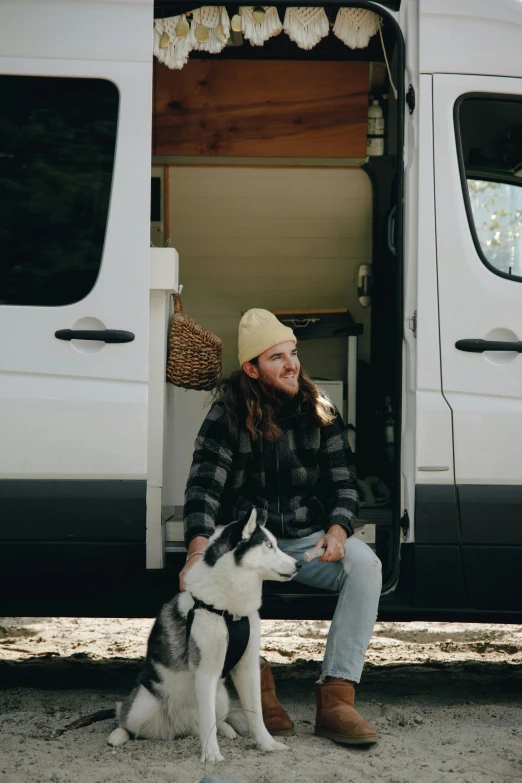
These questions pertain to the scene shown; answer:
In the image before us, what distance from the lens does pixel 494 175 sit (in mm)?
3523

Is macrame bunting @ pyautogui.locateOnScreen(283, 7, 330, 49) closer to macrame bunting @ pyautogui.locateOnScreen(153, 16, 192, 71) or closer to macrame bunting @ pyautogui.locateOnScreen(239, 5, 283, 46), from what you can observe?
macrame bunting @ pyautogui.locateOnScreen(239, 5, 283, 46)

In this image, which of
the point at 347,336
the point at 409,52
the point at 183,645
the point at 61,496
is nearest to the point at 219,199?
the point at 347,336

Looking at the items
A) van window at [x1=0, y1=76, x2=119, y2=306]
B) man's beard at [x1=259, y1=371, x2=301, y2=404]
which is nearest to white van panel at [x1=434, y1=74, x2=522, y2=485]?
man's beard at [x1=259, y1=371, x2=301, y2=404]

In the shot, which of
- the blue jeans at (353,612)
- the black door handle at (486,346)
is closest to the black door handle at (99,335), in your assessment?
the blue jeans at (353,612)

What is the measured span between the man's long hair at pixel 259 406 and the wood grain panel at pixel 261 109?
224 cm

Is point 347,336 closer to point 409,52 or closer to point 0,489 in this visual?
point 409,52

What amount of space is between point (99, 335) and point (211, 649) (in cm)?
113

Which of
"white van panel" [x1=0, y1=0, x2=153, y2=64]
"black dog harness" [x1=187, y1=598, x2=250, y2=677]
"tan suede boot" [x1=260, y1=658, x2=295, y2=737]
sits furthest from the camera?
"white van panel" [x1=0, y1=0, x2=153, y2=64]

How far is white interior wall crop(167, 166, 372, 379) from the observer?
562 centimetres

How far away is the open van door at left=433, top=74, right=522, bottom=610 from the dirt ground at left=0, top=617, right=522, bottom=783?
20.9 inches

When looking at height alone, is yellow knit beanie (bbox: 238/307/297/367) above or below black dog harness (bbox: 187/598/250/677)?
above

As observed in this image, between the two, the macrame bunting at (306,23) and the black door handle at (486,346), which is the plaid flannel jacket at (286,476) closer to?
the black door handle at (486,346)

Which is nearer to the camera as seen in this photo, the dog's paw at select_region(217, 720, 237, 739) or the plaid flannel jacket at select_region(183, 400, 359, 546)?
the dog's paw at select_region(217, 720, 237, 739)

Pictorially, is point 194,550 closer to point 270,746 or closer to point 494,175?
point 270,746
